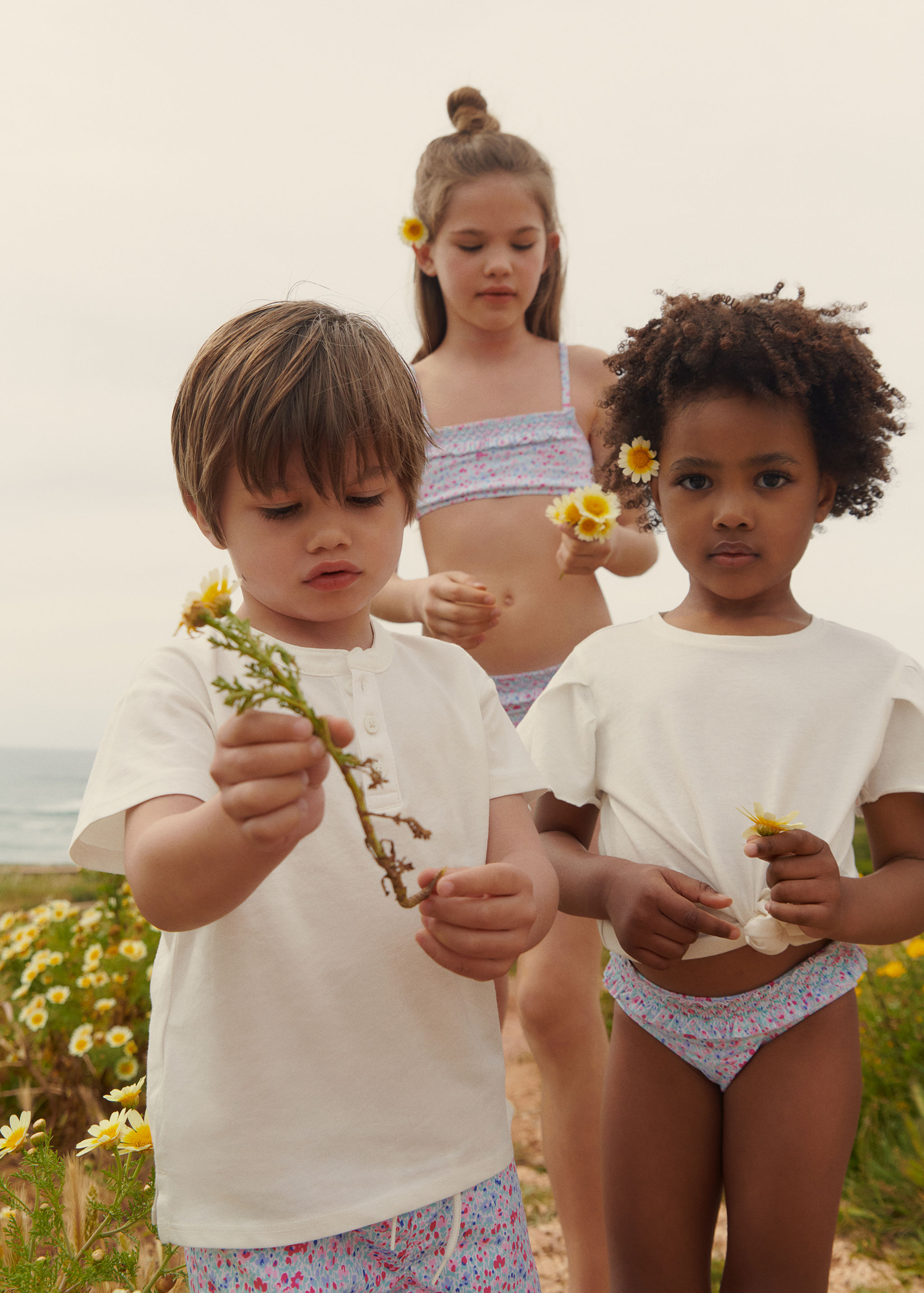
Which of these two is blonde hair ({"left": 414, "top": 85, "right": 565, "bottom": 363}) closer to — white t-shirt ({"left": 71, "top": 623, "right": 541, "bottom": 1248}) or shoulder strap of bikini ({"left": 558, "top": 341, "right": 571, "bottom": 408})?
shoulder strap of bikini ({"left": 558, "top": 341, "right": 571, "bottom": 408})

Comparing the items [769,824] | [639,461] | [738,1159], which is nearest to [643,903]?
[769,824]

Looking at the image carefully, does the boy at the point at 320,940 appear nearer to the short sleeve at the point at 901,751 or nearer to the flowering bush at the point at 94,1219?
the flowering bush at the point at 94,1219

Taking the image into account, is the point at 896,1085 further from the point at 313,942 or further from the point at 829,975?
the point at 313,942

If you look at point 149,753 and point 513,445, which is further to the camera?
point 513,445

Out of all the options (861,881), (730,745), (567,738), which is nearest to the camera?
(861,881)

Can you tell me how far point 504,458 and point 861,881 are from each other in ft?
5.42

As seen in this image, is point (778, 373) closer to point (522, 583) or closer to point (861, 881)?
point (861, 881)

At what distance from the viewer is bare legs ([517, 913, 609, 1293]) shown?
8.41 ft

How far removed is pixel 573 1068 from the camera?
2.61m

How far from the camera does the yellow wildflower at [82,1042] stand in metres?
3.68

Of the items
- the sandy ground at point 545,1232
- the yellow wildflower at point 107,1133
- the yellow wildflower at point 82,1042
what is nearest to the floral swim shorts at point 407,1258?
the yellow wildflower at point 107,1133

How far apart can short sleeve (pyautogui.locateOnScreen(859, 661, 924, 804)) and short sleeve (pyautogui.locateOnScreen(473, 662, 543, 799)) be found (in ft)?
2.02

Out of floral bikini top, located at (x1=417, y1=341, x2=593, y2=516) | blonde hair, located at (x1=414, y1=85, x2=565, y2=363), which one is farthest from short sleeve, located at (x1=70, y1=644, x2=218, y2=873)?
blonde hair, located at (x1=414, y1=85, x2=565, y2=363)

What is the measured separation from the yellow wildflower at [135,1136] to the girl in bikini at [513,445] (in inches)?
38.0
